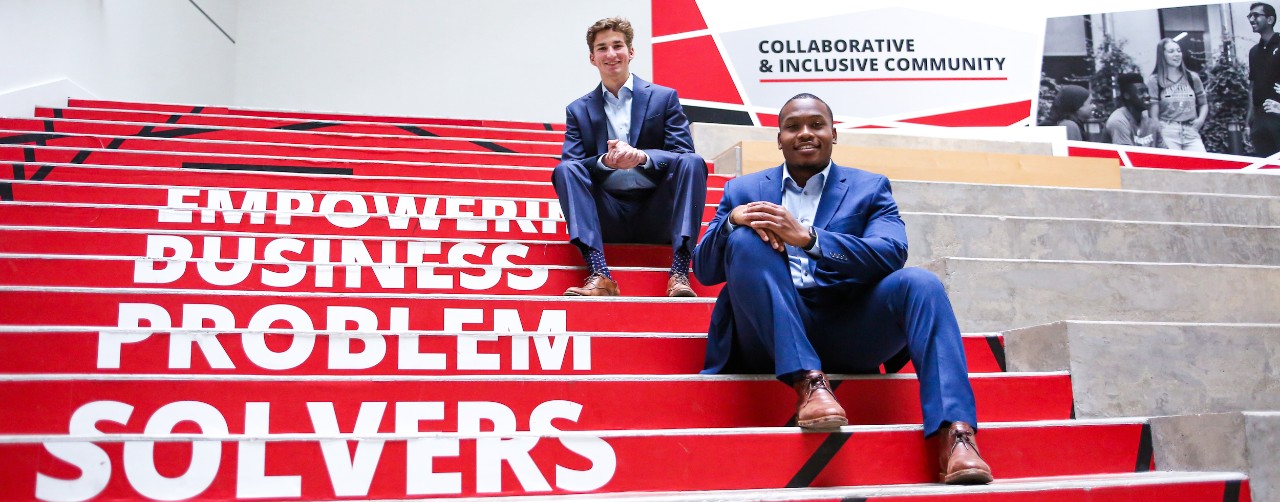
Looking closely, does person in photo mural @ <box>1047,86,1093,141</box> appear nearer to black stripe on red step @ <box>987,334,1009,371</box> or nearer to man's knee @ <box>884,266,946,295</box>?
black stripe on red step @ <box>987,334,1009,371</box>

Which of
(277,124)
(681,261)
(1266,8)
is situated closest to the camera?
(681,261)

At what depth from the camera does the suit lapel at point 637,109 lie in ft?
10.1

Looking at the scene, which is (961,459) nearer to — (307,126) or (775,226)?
(775,226)

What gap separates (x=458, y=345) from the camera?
2250mm

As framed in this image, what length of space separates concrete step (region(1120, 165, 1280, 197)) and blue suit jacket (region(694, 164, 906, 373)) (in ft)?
8.51

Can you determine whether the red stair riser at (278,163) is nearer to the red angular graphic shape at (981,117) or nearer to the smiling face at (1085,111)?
the red angular graphic shape at (981,117)

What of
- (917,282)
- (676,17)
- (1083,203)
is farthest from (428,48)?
(917,282)

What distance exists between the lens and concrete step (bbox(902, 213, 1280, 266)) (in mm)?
3145

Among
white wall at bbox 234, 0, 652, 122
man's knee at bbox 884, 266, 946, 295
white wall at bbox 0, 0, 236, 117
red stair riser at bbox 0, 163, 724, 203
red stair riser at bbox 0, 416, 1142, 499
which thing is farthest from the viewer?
white wall at bbox 234, 0, 652, 122

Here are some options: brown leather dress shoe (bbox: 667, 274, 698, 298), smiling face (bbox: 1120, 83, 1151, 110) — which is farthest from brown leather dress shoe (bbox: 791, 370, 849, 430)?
smiling face (bbox: 1120, 83, 1151, 110)

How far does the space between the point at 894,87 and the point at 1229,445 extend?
14.1 ft

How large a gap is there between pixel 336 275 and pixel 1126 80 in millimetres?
4732

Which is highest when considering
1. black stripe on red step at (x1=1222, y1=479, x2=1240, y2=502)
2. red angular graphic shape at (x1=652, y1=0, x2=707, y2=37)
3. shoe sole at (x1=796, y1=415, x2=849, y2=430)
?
red angular graphic shape at (x1=652, y1=0, x2=707, y2=37)

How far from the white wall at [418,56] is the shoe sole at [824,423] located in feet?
15.6
